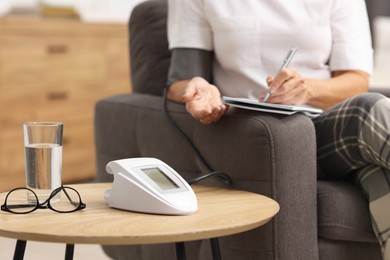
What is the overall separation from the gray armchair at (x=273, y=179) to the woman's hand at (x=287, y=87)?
0.34 feet

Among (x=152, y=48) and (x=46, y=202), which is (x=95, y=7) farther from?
(x=46, y=202)

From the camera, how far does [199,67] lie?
1.92m

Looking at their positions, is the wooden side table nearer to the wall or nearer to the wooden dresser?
A: the wooden dresser

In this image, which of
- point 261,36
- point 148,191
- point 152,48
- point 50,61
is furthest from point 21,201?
point 50,61

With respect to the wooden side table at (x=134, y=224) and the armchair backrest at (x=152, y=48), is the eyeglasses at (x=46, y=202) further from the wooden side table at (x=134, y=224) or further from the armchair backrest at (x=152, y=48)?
the armchair backrest at (x=152, y=48)

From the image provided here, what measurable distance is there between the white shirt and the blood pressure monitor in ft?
2.05

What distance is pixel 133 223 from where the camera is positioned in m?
1.18

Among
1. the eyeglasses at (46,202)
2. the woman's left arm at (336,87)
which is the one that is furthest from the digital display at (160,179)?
the woman's left arm at (336,87)

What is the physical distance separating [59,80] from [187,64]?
1.71m

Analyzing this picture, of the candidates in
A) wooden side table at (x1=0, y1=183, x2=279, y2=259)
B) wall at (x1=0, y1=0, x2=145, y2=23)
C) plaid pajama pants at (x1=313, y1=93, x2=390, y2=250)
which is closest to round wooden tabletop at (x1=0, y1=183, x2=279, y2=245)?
wooden side table at (x1=0, y1=183, x2=279, y2=259)

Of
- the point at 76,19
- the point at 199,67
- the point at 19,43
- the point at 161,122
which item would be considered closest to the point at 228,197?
the point at 161,122

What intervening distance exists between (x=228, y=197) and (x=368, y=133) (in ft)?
1.23

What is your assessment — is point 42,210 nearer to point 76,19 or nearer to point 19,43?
point 19,43

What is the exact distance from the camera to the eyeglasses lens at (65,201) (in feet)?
4.26
